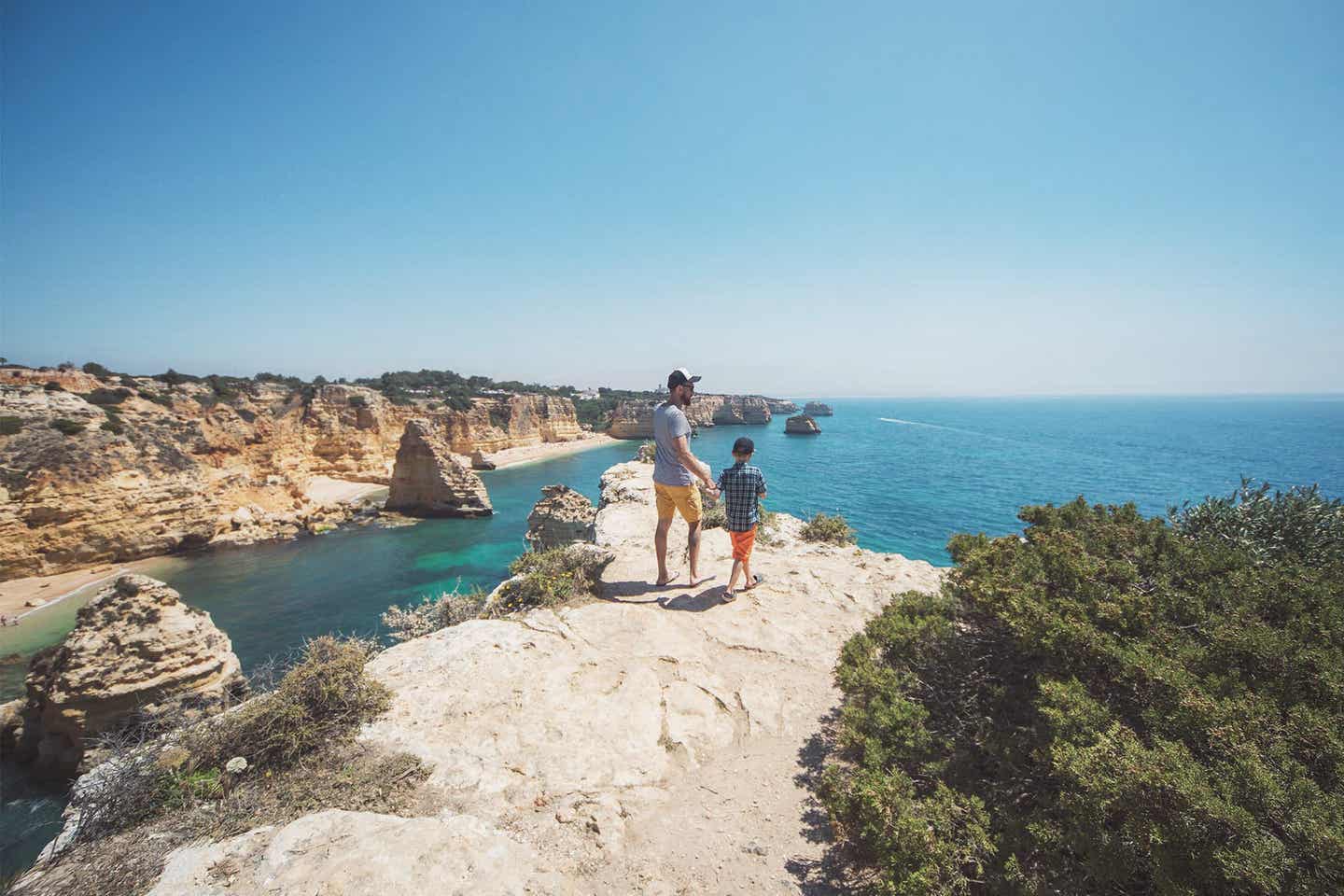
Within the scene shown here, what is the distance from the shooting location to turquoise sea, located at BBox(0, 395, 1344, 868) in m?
17.7

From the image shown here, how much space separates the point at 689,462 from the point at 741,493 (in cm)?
85

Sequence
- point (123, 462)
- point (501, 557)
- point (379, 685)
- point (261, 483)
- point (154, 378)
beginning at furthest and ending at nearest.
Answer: point (154, 378)
point (261, 483)
point (501, 557)
point (123, 462)
point (379, 685)

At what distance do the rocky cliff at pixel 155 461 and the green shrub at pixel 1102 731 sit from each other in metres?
32.7

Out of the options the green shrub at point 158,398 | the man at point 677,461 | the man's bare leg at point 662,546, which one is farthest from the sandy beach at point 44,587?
the man at point 677,461

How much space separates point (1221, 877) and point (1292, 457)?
74442 millimetres

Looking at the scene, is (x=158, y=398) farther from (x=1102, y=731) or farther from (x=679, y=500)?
A: (x=1102, y=731)

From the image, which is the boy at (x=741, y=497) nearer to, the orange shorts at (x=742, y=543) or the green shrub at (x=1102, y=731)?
the orange shorts at (x=742, y=543)

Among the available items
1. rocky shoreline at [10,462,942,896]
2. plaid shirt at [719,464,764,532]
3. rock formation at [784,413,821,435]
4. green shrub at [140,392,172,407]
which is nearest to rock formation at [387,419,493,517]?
green shrub at [140,392,172,407]

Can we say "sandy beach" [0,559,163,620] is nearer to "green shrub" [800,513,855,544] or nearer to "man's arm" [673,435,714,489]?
"man's arm" [673,435,714,489]

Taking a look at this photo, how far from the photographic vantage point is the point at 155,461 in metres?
24.2

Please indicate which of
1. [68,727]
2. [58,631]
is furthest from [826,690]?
[58,631]

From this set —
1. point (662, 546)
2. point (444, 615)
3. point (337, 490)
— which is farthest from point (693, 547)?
point (337, 490)

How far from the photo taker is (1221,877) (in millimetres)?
2004

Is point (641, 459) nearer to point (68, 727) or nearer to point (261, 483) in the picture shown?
point (68, 727)
